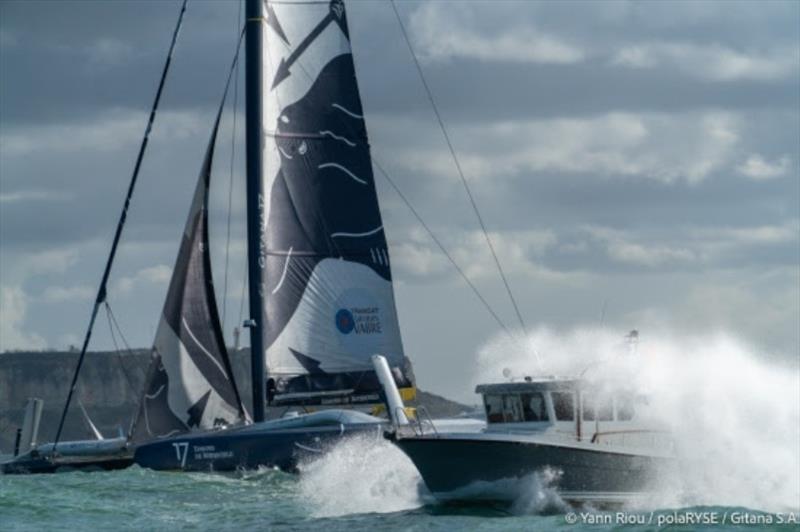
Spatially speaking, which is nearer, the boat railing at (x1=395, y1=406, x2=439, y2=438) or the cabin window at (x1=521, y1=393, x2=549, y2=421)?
the boat railing at (x1=395, y1=406, x2=439, y2=438)

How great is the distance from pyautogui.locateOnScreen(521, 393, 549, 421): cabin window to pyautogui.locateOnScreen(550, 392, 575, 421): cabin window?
0.25 meters

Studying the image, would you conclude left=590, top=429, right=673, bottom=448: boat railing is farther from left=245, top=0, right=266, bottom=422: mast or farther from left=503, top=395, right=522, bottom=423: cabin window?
left=245, top=0, right=266, bottom=422: mast

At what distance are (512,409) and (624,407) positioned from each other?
2.78 m

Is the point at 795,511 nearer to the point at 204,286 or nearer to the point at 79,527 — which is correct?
the point at 79,527

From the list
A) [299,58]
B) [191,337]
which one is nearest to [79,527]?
[191,337]

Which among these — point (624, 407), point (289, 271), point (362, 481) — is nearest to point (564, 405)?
point (624, 407)

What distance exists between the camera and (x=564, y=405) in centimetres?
4244

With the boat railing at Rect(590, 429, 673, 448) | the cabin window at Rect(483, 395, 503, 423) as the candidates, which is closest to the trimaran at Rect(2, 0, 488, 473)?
the cabin window at Rect(483, 395, 503, 423)

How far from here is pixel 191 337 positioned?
6112 cm

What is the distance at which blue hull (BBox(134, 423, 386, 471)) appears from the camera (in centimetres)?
5500

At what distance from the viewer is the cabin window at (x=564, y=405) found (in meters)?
42.4

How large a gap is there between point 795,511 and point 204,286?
2414 cm

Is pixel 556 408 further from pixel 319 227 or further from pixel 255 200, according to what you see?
pixel 255 200

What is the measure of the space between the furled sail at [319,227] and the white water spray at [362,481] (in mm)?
8150
